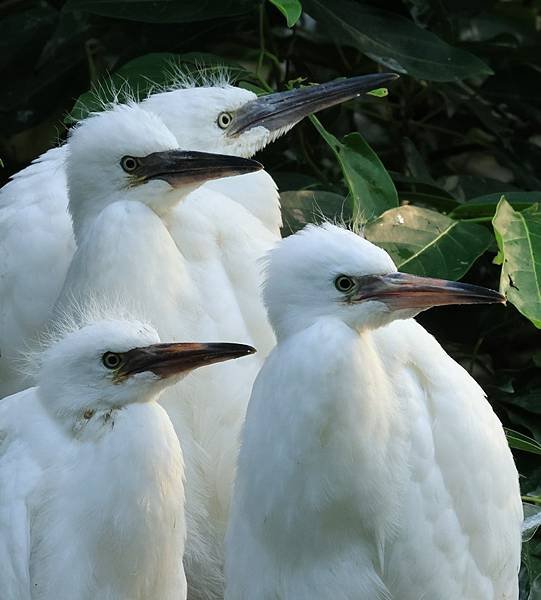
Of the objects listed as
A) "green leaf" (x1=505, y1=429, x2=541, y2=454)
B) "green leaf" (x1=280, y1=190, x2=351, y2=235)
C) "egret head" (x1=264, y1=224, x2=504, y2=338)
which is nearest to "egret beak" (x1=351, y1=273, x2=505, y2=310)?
"egret head" (x1=264, y1=224, x2=504, y2=338)

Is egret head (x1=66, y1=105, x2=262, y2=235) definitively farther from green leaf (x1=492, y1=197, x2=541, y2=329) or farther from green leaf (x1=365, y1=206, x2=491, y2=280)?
green leaf (x1=492, y1=197, x2=541, y2=329)

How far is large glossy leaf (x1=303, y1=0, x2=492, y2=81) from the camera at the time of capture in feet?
11.5

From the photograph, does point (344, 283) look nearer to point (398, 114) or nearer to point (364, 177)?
point (364, 177)

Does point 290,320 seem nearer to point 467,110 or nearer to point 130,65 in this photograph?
point 130,65

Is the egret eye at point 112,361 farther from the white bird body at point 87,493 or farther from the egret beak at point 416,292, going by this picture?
the egret beak at point 416,292

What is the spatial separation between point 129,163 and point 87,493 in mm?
697

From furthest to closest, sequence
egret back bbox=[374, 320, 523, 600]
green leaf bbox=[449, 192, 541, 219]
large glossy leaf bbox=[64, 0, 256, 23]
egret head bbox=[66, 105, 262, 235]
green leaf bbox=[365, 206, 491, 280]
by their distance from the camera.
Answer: large glossy leaf bbox=[64, 0, 256, 23], green leaf bbox=[449, 192, 541, 219], green leaf bbox=[365, 206, 491, 280], egret head bbox=[66, 105, 262, 235], egret back bbox=[374, 320, 523, 600]

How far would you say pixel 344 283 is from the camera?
2580 millimetres

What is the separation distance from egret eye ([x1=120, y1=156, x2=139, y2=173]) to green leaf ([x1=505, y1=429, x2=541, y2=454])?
0.91 metres

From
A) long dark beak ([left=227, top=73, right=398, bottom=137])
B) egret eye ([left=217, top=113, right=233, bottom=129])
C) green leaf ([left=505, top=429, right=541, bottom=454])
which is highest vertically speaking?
Answer: egret eye ([left=217, top=113, right=233, bottom=129])

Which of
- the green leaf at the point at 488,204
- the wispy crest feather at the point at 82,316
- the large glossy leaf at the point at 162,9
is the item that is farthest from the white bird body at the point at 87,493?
the large glossy leaf at the point at 162,9

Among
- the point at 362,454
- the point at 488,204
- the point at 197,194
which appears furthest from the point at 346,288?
the point at 488,204

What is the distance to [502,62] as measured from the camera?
157 inches

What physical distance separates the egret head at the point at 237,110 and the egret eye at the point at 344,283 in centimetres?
80
